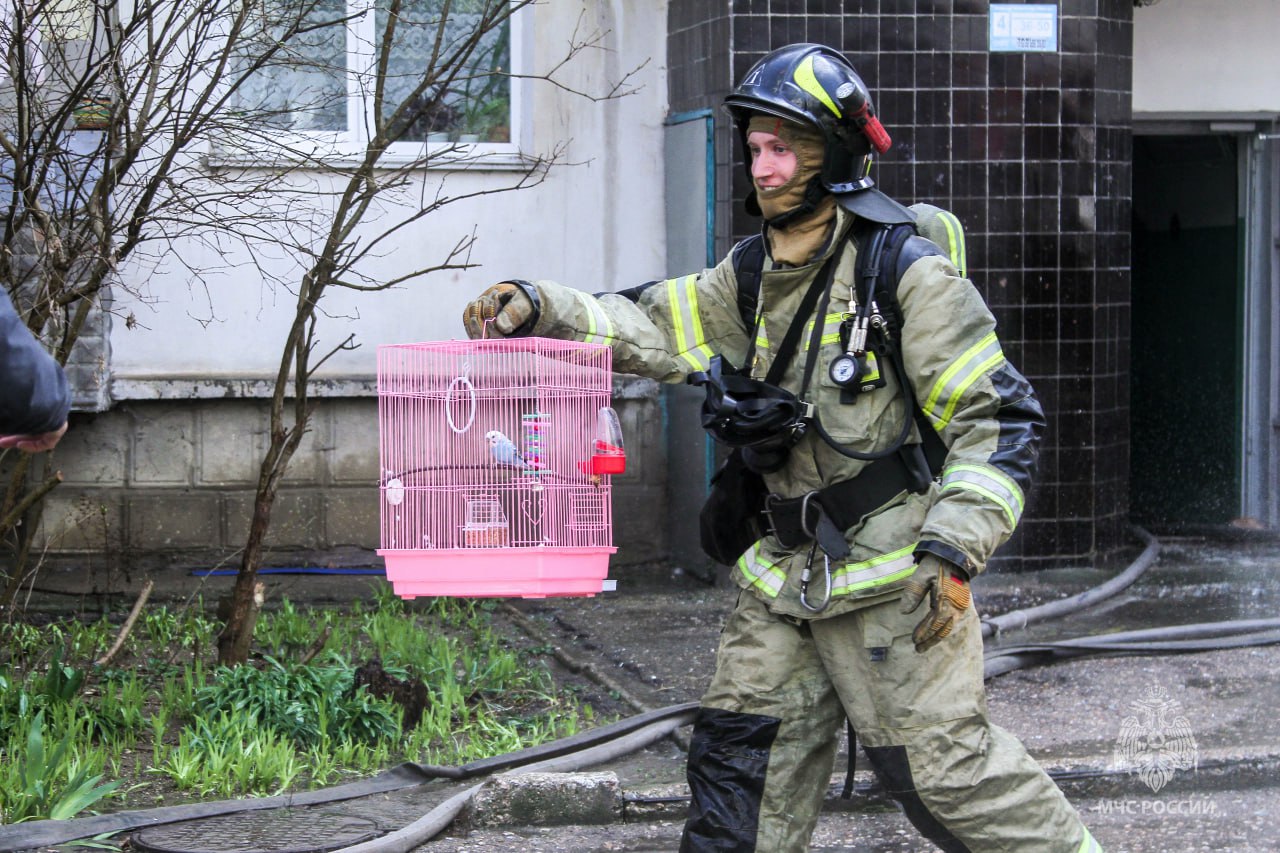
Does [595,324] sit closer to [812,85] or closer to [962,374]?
[812,85]

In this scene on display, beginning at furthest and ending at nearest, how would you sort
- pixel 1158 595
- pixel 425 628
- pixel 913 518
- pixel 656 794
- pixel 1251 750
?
pixel 1158 595 → pixel 425 628 → pixel 1251 750 → pixel 656 794 → pixel 913 518

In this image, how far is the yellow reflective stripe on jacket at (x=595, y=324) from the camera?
3814 millimetres

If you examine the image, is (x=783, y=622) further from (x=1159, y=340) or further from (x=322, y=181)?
(x=1159, y=340)

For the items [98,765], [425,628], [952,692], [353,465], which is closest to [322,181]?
[353,465]

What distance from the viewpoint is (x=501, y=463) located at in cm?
477

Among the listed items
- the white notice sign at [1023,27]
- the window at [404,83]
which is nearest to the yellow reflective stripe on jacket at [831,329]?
→ the window at [404,83]

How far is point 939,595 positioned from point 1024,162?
201 inches

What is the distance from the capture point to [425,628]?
7.20m

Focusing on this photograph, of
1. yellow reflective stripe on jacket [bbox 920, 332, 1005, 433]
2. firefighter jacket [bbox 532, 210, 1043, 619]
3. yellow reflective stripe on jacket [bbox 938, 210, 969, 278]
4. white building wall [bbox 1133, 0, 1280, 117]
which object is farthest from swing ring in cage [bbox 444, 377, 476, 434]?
white building wall [bbox 1133, 0, 1280, 117]

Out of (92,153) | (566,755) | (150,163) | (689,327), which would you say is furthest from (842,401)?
(150,163)

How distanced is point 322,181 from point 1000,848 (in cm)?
555

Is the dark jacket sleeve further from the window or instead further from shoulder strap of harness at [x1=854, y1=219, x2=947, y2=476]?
the window

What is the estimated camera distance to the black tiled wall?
25.4 feet

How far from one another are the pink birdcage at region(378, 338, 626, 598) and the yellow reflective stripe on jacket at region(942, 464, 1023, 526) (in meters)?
1.52
